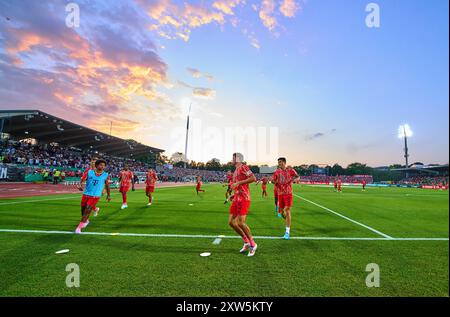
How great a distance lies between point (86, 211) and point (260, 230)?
17.8 feet

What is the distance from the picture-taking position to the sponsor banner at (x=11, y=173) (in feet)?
96.1

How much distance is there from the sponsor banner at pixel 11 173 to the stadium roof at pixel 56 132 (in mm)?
5356

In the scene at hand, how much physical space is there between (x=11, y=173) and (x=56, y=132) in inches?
539

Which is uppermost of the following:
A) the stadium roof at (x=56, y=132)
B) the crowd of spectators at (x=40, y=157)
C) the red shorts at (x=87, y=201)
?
the stadium roof at (x=56, y=132)

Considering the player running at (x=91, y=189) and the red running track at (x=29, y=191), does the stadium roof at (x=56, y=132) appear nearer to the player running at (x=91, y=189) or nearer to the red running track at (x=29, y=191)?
the red running track at (x=29, y=191)

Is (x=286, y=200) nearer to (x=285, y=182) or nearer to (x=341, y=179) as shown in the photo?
(x=285, y=182)

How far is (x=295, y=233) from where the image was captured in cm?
751

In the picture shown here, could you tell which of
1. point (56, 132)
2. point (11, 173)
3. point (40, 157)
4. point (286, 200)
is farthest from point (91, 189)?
point (56, 132)

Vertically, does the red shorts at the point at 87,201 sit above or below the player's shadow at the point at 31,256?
above

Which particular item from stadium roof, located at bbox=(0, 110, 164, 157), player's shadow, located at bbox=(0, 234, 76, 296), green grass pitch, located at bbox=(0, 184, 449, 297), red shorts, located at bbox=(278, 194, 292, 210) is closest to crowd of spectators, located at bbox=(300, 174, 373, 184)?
stadium roof, located at bbox=(0, 110, 164, 157)

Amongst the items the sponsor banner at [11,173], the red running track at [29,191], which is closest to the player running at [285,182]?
the red running track at [29,191]

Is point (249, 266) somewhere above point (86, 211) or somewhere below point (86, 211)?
below
